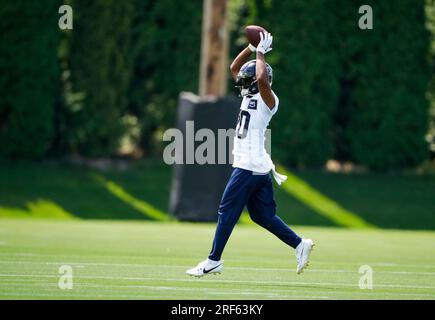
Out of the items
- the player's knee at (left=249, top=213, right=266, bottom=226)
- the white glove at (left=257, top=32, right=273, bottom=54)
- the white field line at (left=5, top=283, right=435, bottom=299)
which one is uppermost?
the white glove at (left=257, top=32, right=273, bottom=54)

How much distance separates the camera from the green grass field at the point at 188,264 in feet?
28.3

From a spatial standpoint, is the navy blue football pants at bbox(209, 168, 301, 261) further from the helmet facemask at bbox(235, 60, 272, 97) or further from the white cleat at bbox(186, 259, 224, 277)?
the helmet facemask at bbox(235, 60, 272, 97)

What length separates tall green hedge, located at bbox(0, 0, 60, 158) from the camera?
879 inches

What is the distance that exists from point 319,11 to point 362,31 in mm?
1127

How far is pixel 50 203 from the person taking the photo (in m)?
21.5

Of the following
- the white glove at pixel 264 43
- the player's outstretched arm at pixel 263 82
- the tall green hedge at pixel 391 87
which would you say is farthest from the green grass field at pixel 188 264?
the tall green hedge at pixel 391 87

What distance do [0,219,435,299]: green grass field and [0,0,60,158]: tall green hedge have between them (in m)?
5.21

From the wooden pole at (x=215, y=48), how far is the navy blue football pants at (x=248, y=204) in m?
10.6

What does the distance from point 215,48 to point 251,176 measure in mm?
10941

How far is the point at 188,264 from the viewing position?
11.1 m

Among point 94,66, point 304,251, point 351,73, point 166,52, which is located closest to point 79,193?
point 94,66

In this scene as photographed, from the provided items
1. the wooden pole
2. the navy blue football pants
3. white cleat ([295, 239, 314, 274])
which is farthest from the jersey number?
the wooden pole

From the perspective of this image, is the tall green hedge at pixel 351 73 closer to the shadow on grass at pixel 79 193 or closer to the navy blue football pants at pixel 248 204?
the shadow on grass at pixel 79 193
